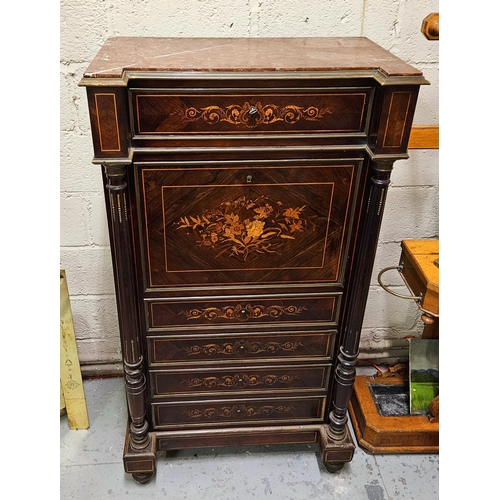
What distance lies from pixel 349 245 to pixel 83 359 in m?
1.20

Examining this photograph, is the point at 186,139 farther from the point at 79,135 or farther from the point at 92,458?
the point at 92,458

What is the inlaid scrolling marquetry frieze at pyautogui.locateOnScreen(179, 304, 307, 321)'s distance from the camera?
4.55 feet

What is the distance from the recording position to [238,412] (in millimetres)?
1581

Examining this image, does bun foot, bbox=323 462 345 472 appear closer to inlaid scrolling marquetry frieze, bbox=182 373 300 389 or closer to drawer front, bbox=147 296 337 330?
inlaid scrolling marquetry frieze, bbox=182 373 300 389

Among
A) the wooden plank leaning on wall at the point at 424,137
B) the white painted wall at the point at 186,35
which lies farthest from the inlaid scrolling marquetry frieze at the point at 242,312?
the wooden plank leaning on wall at the point at 424,137

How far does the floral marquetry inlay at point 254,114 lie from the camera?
43.9 inches

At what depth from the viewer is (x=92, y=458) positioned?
1695mm

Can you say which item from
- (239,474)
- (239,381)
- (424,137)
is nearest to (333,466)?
(239,474)

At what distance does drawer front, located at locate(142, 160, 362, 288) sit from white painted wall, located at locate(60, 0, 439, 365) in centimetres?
51

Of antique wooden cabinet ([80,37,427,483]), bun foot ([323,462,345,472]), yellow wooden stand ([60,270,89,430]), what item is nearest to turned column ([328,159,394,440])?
antique wooden cabinet ([80,37,427,483])

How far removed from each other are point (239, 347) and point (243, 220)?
1.32 feet

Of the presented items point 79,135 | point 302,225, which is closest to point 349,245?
point 302,225

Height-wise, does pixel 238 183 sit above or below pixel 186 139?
below

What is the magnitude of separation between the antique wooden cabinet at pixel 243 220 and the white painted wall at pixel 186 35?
0.46 feet
